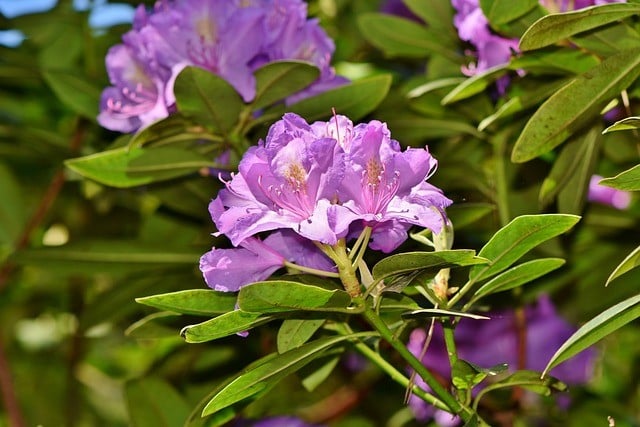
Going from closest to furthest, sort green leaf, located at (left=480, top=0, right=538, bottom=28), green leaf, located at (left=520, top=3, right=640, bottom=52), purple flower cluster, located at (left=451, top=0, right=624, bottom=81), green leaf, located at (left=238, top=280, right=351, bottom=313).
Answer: green leaf, located at (left=238, top=280, right=351, bottom=313)
green leaf, located at (left=520, top=3, right=640, bottom=52)
green leaf, located at (left=480, top=0, right=538, bottom=28)
purple flower cluster, located at (left=451, top=0, right=624, bottom=81)

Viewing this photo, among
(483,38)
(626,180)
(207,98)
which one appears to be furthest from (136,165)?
(626,180)

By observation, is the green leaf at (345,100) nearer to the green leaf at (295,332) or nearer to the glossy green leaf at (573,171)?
the glossy green leaf at (573,171)

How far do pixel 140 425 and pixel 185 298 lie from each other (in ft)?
1.81

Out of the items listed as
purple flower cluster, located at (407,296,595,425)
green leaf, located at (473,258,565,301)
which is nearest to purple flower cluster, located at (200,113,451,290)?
green leaf, located at (473,258,565,301)

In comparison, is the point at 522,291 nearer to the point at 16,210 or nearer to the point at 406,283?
the point at 406,283

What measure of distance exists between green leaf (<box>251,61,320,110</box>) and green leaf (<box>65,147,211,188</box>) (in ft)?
0.41

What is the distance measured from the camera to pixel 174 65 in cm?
137

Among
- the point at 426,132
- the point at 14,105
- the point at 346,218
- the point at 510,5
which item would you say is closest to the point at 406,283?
the point at 346,218

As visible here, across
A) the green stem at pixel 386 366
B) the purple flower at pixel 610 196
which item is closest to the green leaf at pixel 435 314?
the green stem at pixel 386 366

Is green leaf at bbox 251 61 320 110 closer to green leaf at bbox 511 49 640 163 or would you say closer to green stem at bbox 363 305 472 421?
green leaf at bbox 511 49 640 163

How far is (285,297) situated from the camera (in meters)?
0.94

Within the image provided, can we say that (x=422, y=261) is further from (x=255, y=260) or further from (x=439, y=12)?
(x=439, y=12)

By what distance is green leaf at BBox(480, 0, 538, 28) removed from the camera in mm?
1264

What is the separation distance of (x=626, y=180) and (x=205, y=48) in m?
0.63
